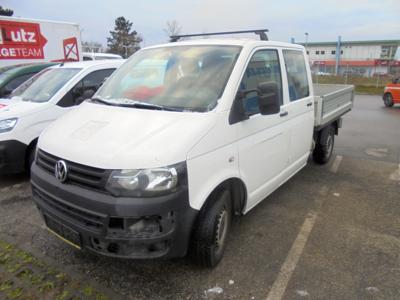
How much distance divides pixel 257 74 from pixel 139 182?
5.83 feet

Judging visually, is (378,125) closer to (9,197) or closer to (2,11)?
(9,197)

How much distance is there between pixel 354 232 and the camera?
3.62 meters

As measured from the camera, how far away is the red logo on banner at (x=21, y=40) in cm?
995

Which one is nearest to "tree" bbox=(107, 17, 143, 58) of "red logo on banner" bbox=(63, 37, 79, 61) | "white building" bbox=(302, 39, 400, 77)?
"white building" bbox=(302, 39, 400, 77)

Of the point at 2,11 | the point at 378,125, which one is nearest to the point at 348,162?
the point at 378,125

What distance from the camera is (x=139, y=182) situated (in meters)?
2.30

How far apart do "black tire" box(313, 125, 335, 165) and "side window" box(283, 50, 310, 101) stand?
A: 134 cm

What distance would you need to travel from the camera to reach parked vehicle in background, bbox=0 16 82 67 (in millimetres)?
A: 10031

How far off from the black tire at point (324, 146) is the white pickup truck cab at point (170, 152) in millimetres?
1938

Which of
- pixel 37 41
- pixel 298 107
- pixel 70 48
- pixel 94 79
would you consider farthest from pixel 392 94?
pixel 37 41

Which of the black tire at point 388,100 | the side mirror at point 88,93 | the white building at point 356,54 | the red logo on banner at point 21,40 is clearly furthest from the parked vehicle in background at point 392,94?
the white building at point 356,54

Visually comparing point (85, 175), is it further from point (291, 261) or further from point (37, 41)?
point (37, 41)

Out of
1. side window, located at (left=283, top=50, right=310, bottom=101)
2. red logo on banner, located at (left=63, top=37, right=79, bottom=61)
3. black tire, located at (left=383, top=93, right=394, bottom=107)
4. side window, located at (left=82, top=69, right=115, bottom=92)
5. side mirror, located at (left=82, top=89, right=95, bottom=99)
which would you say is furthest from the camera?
black tire, located at (left=383, top=93, right=394, bottom=107)

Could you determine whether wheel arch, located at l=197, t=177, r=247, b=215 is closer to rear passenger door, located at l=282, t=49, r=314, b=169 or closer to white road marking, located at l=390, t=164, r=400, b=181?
rear passenger door, located at l=282, t=49, r=314, b=169
